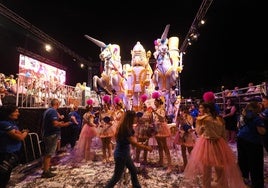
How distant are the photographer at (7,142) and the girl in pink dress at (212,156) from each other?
117 inches

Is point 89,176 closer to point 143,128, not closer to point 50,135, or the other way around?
point 50,135

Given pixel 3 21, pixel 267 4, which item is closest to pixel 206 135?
pixel 267 4

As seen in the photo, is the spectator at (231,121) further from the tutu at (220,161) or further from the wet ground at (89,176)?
the tutu at (220,161)

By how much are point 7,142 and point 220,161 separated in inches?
138

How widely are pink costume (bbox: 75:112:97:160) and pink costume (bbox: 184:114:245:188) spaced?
11.3ft

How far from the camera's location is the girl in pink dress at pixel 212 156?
338 centimetres

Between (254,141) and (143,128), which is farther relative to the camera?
(143,128)

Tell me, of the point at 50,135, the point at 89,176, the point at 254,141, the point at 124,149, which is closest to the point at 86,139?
the point at 50,135

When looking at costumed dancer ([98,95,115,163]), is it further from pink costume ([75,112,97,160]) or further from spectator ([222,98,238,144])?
spectator ([222,98,238,144])

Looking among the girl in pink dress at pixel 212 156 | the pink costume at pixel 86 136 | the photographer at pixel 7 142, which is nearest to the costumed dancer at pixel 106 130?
the pink costume at pixel 86 136

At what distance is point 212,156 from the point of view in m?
3.40

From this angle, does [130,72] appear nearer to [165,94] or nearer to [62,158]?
[165,94]

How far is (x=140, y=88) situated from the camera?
9094 millimetres

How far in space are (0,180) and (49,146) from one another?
1.55 meters
